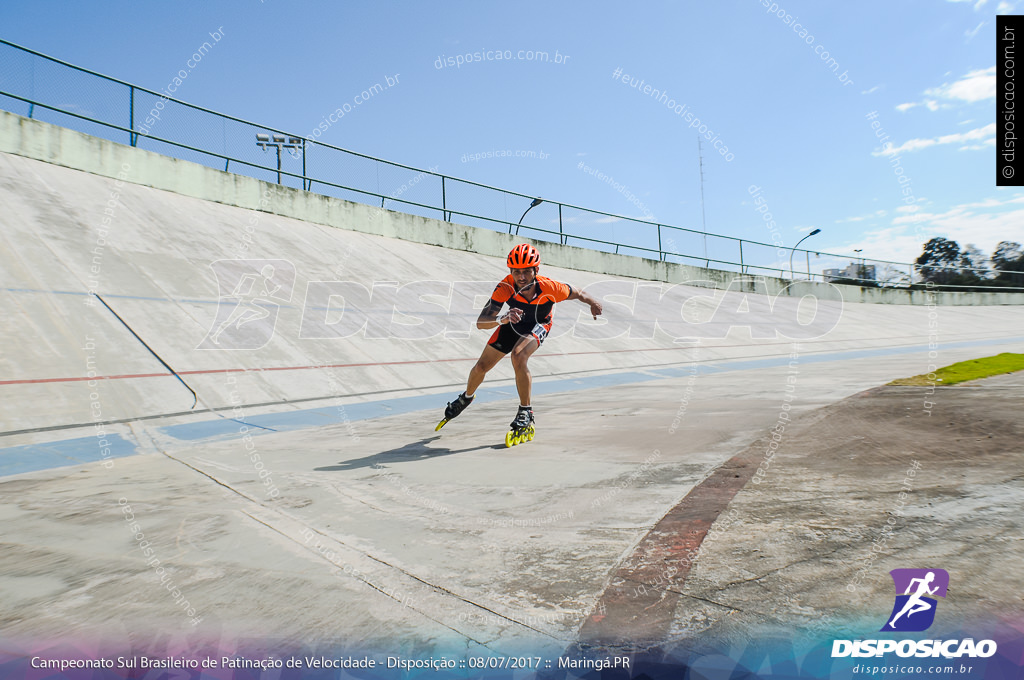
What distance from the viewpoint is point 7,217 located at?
328 inches

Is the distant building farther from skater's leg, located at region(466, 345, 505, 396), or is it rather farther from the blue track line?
skater's leg, located at region(466, 345, 505, 396)

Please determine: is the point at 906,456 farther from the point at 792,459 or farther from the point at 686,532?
the point at 686,532

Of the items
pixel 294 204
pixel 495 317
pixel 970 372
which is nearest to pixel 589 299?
pixel 495 317

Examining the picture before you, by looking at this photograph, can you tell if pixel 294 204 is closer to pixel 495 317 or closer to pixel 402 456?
pixel 495 317

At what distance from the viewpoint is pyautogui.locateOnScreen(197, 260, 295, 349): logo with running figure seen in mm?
8281

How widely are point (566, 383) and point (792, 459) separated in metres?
6.93

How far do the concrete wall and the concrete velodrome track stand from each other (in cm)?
45

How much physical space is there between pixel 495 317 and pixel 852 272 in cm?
3471

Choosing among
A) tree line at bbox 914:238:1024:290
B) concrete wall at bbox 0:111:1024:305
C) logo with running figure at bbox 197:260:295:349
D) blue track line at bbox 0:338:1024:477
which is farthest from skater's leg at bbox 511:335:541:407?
tree line at bbox 914:238:1024:290

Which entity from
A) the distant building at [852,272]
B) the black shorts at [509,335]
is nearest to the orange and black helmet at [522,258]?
the black shorts at [509,335]

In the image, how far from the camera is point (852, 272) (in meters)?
33.9

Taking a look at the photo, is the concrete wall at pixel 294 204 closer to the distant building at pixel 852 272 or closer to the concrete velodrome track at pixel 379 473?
the concrete velodrome track at pixel 379 473

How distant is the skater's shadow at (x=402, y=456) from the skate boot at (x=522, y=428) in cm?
13

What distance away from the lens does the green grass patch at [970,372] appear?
700 cm
